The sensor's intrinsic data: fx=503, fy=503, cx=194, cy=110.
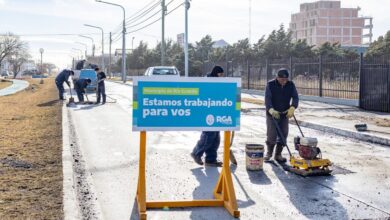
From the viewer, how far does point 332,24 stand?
15412 cm

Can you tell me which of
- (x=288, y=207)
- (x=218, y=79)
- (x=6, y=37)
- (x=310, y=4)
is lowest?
(x=288, y=207)

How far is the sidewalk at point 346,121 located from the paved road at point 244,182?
860mm

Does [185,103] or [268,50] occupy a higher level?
[268,50]

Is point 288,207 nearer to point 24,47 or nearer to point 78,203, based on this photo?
point 78,203

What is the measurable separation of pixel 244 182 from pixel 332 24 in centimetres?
15500

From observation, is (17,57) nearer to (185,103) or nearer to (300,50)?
(300,50)

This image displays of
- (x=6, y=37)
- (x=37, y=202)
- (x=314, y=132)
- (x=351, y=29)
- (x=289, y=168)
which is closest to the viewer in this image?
(x=37, y=202)

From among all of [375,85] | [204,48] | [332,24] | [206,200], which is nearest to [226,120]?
[206,200]

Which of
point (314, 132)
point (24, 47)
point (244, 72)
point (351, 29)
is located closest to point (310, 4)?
point (351, 29)

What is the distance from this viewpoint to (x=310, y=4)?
516 ft

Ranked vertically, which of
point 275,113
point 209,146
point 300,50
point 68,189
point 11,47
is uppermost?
point 11,47

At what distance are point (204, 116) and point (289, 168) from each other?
269 centimetres

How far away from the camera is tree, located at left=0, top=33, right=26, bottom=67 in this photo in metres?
111

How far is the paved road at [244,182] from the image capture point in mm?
5781
